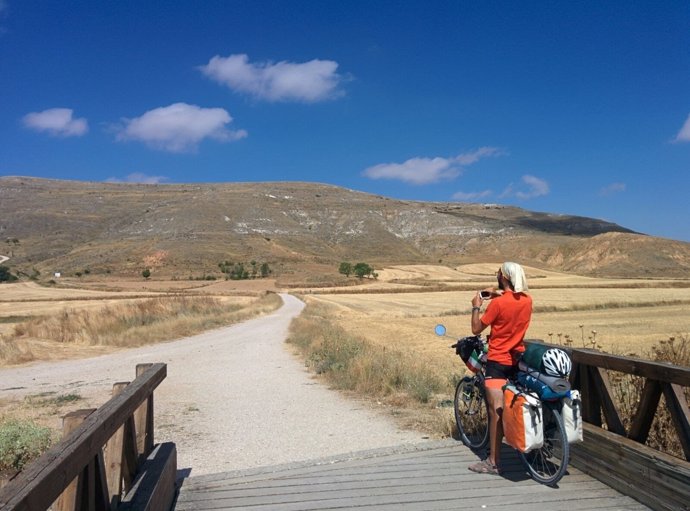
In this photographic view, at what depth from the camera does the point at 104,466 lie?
11.5 feet

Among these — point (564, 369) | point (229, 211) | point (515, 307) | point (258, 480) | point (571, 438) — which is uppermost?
point (229, 211)

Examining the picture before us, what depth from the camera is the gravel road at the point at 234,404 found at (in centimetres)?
770

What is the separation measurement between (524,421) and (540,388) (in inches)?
12.0

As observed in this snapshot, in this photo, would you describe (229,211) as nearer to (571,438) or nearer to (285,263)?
(285,263)

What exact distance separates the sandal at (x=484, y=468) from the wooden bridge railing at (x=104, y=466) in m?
2.66

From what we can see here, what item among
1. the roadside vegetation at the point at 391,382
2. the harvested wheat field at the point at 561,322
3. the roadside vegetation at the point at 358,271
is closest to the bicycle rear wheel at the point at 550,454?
the roadside vegetation at the point at 391,382

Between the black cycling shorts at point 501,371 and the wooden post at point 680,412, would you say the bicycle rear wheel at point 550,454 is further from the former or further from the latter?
the wooden post at point 680,412

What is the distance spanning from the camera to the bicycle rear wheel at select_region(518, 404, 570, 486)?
495 cm

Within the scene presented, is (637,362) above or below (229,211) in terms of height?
below

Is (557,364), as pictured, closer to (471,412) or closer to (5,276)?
(471,412)

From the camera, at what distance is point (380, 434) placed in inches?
324

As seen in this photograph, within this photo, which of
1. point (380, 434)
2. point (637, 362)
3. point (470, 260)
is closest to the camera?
point (637, 362)

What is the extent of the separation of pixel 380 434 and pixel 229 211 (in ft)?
456

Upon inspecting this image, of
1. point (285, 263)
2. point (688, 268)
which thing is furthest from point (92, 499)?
point (688, 268)
